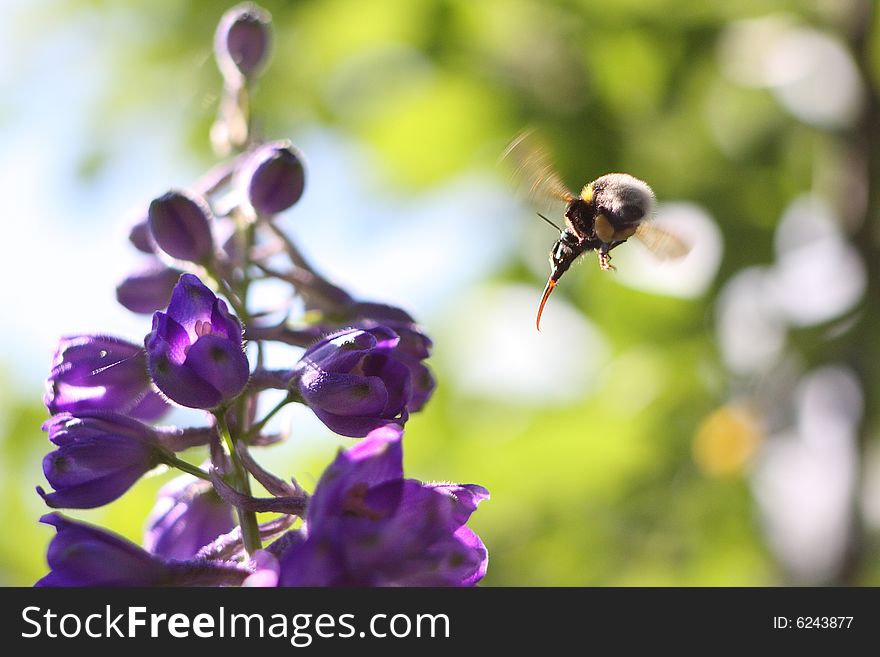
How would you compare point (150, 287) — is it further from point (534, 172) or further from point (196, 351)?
point (534, 172)

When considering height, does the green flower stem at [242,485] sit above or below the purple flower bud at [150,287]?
below

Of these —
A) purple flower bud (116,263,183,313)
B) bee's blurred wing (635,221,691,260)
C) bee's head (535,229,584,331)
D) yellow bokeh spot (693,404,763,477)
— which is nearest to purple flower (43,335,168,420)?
purple flower bud (116,263,183,313)

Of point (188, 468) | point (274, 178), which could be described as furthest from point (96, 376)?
point (274, 178)

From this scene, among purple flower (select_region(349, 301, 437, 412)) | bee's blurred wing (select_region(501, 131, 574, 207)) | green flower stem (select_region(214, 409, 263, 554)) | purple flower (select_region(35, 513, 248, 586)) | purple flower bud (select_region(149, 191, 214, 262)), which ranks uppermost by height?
bee's blurred wing (select_region(501, 131, 574, 207))

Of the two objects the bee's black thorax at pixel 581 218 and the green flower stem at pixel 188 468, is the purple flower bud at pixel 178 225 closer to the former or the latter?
the green flower stem at pixel 188 468

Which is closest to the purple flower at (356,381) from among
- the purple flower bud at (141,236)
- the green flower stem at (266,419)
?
the green flower stem at (266,419)

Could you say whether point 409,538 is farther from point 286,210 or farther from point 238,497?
point 286,210

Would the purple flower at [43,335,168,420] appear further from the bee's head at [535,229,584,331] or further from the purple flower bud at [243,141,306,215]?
the bee's head at [535,229,584,331]
